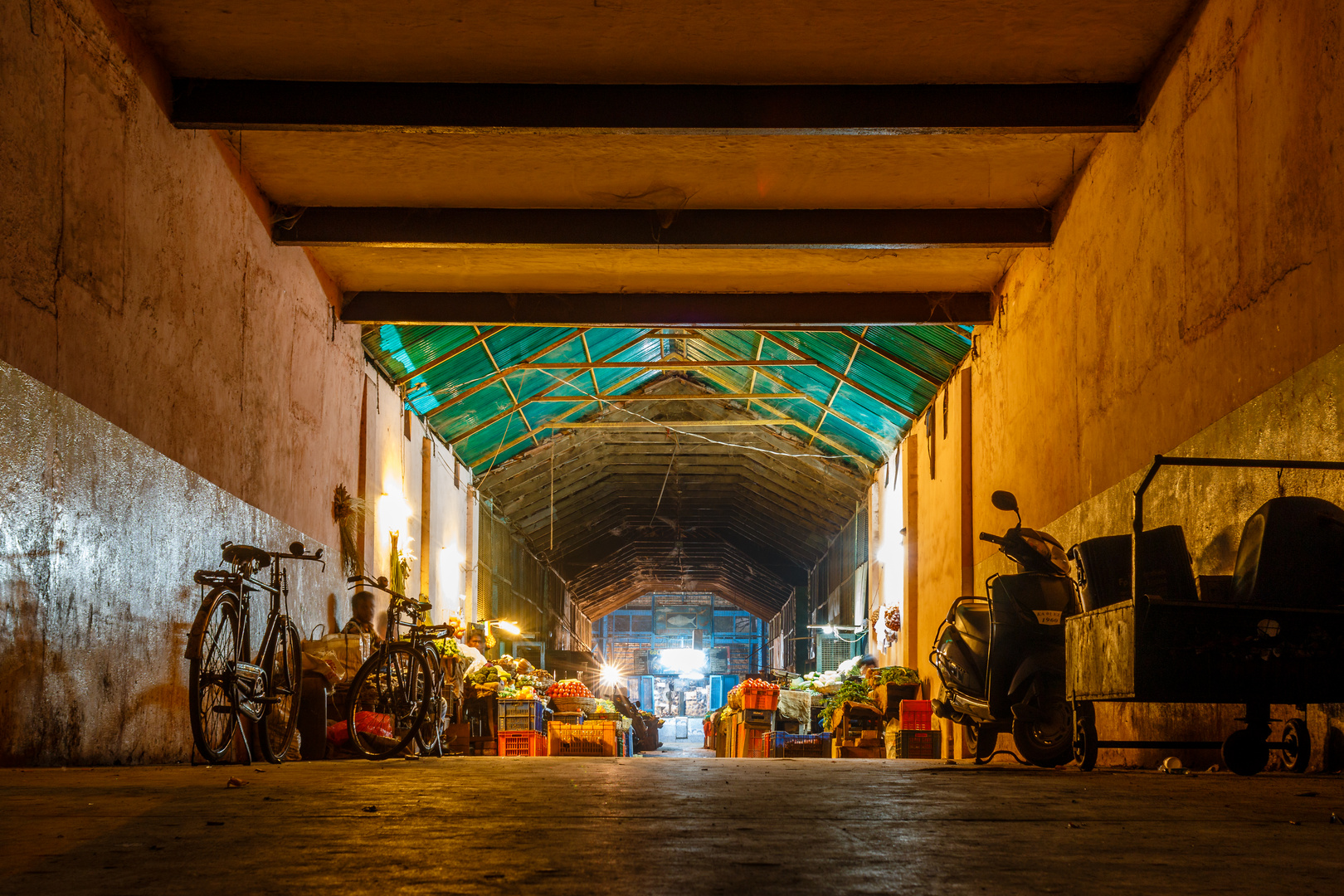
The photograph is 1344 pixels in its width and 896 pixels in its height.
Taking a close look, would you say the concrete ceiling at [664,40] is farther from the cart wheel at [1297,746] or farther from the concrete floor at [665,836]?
the concrete floor at [665,836]

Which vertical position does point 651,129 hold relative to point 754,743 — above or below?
above

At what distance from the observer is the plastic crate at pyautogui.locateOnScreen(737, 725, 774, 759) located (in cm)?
1655

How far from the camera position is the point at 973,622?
8.15m

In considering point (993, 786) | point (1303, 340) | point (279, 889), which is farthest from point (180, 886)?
point (1303, 340)

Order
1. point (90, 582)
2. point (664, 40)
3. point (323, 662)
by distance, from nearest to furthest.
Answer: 1. point (90, 582)
2. point (664, 40)
3. point (323, 662)

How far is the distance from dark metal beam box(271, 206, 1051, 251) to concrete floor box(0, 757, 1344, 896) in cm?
635

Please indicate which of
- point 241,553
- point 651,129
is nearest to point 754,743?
point 651,129

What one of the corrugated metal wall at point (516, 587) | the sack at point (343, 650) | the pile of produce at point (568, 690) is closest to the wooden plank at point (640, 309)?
the sack at point (343, 650)

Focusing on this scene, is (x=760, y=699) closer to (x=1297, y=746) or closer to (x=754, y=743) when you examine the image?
(x=754, y=743)

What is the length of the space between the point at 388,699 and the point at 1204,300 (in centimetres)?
585

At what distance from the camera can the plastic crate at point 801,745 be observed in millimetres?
16359

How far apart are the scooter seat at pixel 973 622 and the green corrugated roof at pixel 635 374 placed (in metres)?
5.76

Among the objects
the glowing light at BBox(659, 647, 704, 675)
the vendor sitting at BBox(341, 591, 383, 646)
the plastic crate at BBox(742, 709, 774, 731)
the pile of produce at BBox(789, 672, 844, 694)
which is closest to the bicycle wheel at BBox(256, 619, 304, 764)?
the vendor sitting at BBox(341, 591, 383, 646)

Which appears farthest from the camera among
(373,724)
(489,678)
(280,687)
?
(489,678)
